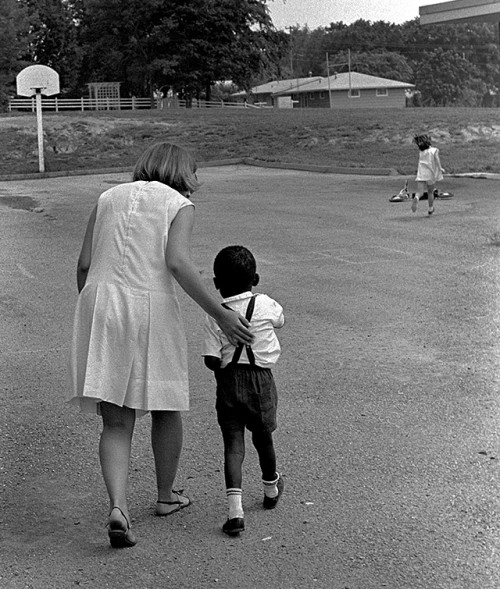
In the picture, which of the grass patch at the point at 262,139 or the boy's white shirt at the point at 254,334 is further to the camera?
the grass patch at the point at 262,139

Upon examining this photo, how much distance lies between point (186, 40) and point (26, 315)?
5967 centimetres

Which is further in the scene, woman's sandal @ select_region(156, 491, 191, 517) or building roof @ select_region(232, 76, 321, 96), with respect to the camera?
building roof @ select_region(232, 76, 321, 96)

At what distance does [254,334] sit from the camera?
4.32 metres

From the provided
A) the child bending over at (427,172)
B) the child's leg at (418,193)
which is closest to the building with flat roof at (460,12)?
the child bending over at (427,172)

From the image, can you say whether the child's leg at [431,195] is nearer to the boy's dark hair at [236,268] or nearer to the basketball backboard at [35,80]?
the boy's dark hair at [236,268]

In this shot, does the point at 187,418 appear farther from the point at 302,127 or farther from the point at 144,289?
the point at 302,127

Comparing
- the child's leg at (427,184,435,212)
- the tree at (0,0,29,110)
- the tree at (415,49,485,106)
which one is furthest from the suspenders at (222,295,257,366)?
the tree at (415,49,485,106)

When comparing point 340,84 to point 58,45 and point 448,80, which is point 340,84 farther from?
point 58,45

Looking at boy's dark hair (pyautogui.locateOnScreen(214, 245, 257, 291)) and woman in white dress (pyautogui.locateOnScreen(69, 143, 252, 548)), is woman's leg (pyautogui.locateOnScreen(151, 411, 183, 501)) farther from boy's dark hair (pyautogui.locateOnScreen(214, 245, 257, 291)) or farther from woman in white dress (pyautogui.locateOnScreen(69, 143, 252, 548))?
boy's dark hair (pyautogui.locateOnScreen(214, 245, 257, 291))


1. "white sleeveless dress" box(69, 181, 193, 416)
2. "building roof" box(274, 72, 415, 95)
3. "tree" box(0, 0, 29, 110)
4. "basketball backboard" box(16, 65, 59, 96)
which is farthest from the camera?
"building roof" box(274, 72, 415, 95)

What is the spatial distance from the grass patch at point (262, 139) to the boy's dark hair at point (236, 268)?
19953mm

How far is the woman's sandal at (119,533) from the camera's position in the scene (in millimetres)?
4070

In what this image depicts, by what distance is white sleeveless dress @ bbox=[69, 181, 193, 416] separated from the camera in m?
4.12

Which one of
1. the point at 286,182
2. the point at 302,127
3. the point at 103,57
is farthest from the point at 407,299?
the point at 103,57
